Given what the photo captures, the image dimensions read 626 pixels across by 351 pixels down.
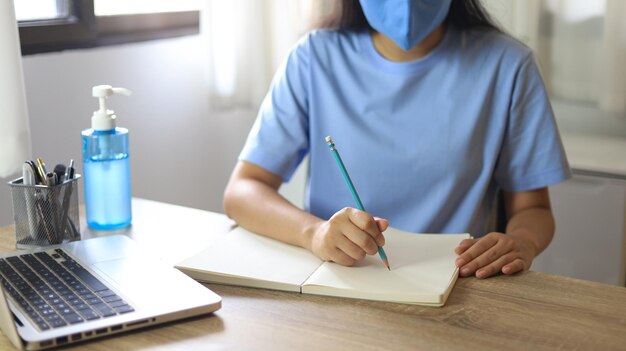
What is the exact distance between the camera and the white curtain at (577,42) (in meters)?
2.07

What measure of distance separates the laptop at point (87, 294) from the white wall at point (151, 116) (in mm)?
542

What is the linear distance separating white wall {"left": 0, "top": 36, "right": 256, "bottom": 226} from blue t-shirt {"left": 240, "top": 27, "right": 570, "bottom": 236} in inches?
21.2

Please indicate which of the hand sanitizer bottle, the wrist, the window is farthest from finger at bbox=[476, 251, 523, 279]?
the window

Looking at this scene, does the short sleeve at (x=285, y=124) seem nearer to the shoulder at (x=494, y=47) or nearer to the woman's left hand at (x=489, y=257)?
the shoulder at (x=494, y=47)

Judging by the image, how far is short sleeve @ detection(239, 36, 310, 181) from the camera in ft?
5.15

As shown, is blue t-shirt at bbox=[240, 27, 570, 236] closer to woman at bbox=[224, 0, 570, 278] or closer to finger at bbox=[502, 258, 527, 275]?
woman at bbox=[224, 0, 570, 278]

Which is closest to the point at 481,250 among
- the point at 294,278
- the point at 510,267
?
the point at 510,267

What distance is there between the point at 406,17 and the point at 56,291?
0.77m

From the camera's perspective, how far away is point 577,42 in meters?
2.13

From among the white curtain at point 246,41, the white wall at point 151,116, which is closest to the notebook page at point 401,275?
the white wall at point 151,116

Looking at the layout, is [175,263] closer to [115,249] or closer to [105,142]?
[115,249]

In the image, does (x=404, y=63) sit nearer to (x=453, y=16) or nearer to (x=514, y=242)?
(x=453, y=16)

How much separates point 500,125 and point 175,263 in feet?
2.22

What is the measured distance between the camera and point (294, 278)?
3.79ft
